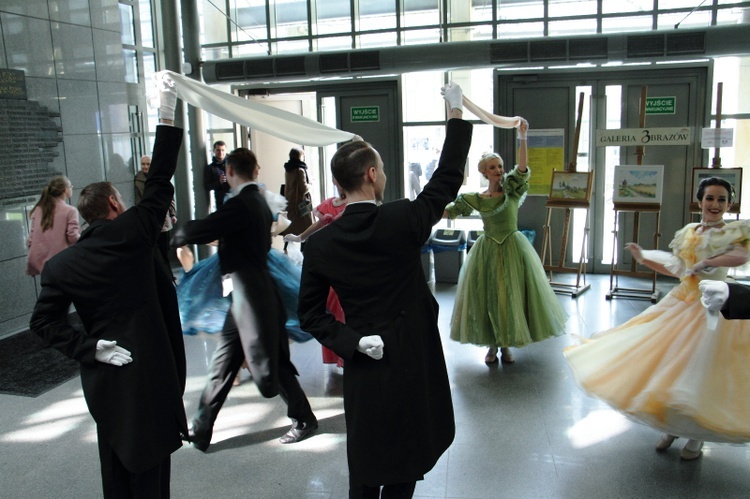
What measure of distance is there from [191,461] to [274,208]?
1.52 meters

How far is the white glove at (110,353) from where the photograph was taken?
2.46m

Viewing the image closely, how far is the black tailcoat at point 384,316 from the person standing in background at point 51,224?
14.1ft

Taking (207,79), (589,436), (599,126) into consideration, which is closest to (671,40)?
(599,126)

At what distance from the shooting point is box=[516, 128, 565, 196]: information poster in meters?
7.82

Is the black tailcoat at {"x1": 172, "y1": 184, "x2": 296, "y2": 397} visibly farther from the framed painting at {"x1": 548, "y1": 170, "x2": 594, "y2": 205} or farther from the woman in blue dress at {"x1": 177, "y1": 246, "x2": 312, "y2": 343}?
the framed painting at {"x1": 548, "y1": 170, "x2": 594, "y2": 205}

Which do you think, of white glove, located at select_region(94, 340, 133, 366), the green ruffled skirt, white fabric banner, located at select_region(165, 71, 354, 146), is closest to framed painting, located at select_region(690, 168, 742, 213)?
the green ruffled skirt

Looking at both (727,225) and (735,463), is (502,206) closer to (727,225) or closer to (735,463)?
(727,225)

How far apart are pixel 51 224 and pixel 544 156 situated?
5.39 metres

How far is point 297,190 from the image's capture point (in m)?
8.22

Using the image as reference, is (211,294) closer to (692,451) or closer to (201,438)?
(201,438)

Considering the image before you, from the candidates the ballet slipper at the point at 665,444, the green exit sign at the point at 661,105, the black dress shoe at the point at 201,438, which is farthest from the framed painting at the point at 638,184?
the black dress shoe at the point at 201,438

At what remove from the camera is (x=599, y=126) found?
7.82m

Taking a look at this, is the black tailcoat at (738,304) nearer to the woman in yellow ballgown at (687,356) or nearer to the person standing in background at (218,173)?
the woman in yellow ballgown at (687,356)

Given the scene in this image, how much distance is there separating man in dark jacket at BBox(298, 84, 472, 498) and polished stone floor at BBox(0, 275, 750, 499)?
42.8 inches
